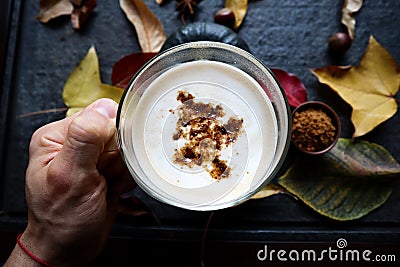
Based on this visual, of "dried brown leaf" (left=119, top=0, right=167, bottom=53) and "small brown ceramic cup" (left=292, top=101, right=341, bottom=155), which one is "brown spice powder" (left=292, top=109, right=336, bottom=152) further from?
"dried brown leaf" (left=119, top=0, right=167, bottom=53)

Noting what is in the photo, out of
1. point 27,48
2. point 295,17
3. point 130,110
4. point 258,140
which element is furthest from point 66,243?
point 295,17

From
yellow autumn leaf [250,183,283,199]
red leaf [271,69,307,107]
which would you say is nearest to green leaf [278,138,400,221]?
yellow autumn leaf [250,183,283,199]

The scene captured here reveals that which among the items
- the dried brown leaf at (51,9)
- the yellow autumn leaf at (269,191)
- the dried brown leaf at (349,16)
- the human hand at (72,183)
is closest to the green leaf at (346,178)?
the yellow autumn leaf at (269,191)

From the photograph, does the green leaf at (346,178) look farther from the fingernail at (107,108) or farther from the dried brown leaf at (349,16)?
the fingernail at (107,108)

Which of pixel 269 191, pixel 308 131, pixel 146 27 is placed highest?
pixel 146 27

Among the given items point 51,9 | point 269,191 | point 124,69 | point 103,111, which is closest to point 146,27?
point 124,69

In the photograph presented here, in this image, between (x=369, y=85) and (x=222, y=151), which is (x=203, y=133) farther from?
(x=369, y=85)

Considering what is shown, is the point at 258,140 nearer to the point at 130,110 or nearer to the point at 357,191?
the point at 130,110
